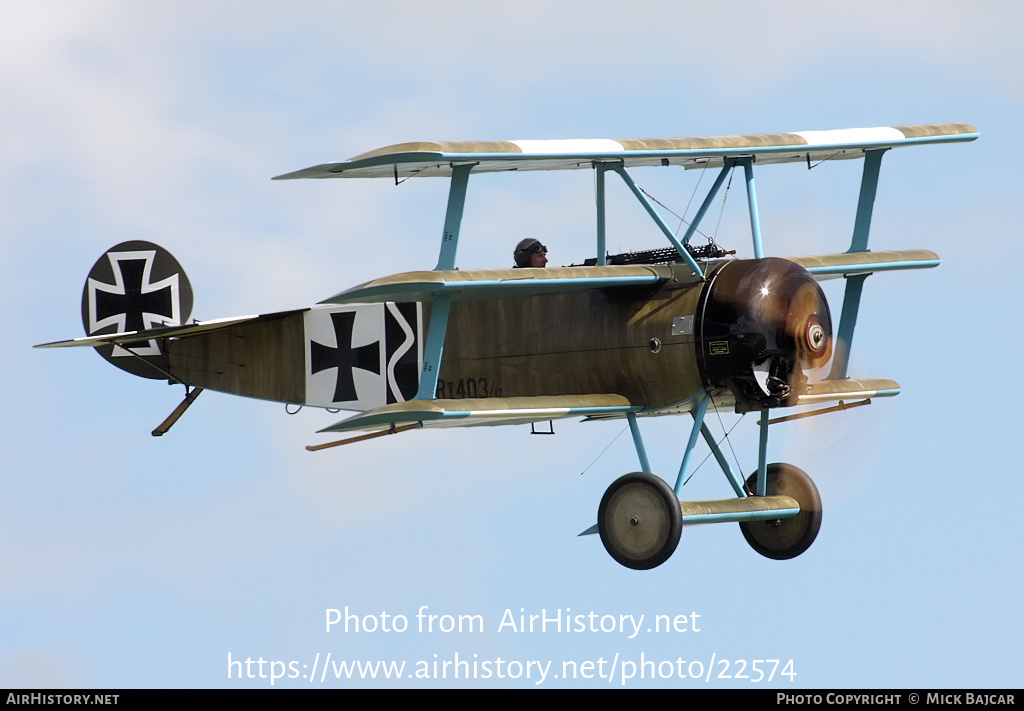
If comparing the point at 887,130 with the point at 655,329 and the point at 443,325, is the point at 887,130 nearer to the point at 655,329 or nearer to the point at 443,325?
the point at 655,329

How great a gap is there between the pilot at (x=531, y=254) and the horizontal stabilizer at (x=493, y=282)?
80cm

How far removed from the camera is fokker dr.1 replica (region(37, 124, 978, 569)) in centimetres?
1588

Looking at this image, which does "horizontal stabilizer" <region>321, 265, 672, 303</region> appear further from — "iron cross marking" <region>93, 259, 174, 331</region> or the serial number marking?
"iron cross marking" <region>93, 259, 174, 331</region>

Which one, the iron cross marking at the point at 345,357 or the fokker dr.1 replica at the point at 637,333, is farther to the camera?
the iron cross marking at the point at 345,357

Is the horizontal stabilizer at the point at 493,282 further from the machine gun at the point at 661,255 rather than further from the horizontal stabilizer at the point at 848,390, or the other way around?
the horizontal stabilizer at the point at 848,390

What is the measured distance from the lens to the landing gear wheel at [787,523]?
17797mm

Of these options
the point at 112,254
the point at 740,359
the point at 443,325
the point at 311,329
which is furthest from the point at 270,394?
the point at 740,359

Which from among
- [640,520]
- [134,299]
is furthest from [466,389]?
[134,299]

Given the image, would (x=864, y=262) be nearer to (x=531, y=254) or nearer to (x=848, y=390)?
(x=848, y=390)

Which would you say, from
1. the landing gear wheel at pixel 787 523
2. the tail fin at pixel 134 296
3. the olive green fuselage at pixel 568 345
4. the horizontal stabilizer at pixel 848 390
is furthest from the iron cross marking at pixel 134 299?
the horizontal stabilizer at pixel 848 390

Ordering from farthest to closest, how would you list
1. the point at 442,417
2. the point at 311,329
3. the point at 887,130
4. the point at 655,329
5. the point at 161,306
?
the point at 161,306 < the point at 311,329 < the point at 887,130 < the point at 655,329 < the point at 442,417

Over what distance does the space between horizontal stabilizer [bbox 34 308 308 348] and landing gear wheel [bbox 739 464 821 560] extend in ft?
18.4

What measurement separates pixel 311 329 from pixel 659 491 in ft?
17.6

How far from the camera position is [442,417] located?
15578mm
